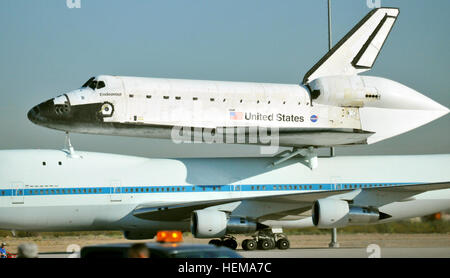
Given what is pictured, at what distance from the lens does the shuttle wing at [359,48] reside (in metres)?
24.0

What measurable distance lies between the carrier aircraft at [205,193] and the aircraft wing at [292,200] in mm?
36

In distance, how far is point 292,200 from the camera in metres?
24.8

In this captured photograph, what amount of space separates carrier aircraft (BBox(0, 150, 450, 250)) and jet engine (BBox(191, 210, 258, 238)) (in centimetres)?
3

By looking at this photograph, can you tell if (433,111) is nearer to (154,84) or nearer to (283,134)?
(283,134)

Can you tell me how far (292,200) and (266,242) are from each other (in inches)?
87.1

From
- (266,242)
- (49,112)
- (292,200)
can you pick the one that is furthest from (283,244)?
(49,112)

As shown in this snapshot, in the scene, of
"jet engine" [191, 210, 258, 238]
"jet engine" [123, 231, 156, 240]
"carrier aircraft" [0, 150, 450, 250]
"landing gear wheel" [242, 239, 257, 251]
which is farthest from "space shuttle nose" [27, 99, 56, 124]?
"landing gear wheel" [242, 239, 257, 251]

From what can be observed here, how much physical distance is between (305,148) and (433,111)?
16.8ft

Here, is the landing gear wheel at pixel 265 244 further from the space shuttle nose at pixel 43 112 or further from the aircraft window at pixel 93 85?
the space shuttle nose at pixel 43 112

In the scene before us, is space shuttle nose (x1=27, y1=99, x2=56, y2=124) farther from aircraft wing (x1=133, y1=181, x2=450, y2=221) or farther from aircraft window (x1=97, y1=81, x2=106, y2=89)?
aircraft wing (x1=133, y1=181, x2=450, y2=221)

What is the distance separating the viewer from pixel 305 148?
25688 millimetres

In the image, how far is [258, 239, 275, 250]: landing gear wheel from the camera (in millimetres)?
25891
